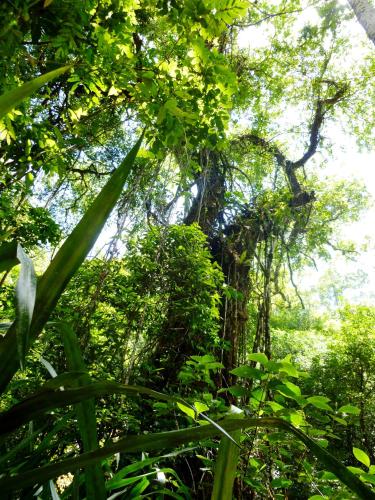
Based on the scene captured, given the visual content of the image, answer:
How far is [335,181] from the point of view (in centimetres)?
709

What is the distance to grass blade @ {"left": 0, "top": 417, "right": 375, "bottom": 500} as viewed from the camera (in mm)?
370

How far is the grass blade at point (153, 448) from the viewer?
1.21 ft

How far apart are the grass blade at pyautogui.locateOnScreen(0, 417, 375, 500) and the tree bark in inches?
143

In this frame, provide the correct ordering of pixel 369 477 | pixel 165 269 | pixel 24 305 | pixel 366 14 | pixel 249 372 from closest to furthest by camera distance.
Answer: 1. pixel 24 305
2. pixel 369 477
3. pixel 249 372
4. pixel 165 269
5. pixel 366 14

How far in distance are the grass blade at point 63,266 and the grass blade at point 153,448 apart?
0.10 metres

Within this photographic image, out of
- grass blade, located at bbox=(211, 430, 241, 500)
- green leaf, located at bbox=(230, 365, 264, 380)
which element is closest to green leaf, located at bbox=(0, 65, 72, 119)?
grass blade, located at bbox=(211, 430, 241, 500)

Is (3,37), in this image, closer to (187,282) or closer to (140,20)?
(187,282)

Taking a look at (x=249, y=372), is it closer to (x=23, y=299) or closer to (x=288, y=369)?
(x=288, y=369)

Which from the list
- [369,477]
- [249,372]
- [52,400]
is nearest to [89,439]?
[52,400]

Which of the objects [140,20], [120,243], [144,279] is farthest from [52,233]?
[140,20]

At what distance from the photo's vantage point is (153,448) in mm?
389

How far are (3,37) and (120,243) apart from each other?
143 cm

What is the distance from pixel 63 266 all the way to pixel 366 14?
3811 millimetres

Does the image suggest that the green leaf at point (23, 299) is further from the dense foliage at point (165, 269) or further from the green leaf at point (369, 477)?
the green leaf at point (369, 477)
